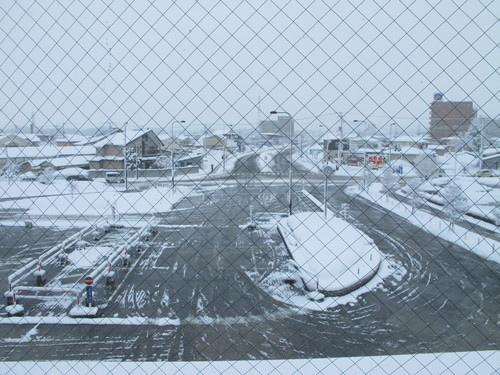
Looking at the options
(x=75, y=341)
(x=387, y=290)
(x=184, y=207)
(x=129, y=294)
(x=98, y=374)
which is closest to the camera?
(x=98, y=374)

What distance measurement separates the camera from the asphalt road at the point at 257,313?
8.62 ft

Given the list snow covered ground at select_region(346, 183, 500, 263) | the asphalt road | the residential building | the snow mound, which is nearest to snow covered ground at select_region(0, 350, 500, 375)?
the asphalt road

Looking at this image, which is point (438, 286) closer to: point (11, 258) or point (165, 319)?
point (165, 319)

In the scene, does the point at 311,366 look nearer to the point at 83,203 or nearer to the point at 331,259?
the point at 331,259

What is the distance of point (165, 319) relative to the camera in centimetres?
307

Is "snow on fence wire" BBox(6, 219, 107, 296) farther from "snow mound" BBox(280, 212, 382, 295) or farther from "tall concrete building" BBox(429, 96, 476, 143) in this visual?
"tall concrete building" BBox(429, 96, 476, 143)

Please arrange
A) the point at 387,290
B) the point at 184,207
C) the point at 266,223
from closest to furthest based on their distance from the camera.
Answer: the point at 387,290, the point at 266,223, the point at 184,207

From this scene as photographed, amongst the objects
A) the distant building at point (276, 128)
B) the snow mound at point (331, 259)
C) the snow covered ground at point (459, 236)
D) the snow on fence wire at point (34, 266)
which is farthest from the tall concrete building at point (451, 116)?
the snow on fence wire at point (34, 266)

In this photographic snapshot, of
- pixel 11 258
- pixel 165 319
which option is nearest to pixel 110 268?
pixel 165 319

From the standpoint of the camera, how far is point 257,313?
324 centimetres

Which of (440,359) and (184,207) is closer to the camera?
(440,359)

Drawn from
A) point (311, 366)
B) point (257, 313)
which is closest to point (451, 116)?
point (311, 366)

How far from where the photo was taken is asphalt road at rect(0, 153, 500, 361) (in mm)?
2627

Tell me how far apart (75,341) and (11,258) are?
2642 millimetres
